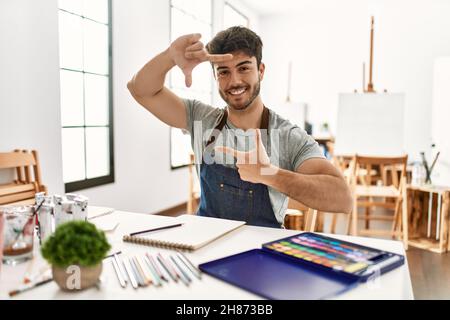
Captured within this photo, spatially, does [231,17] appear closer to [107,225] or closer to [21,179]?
[21,179]

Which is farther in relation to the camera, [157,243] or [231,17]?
[231,17]

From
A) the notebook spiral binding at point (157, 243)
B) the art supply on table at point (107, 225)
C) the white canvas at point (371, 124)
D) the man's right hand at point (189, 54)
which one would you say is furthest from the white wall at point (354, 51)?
the notebook spiral binding at point (157, 243)

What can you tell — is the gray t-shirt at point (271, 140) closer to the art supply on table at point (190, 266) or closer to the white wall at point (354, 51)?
the art supply on table at point (190, 266)

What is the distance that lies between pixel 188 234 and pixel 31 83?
6.82 ft

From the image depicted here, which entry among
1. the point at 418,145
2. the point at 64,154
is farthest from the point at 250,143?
the point at 418,145

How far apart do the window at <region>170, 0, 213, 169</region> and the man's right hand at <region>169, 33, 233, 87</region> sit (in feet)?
10.5

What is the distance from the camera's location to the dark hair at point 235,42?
5.35ft

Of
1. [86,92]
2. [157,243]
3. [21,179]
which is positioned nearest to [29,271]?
[157,243]

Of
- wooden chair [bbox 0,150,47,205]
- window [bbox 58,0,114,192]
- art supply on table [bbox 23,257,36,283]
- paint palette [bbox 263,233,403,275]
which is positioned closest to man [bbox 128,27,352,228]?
paint palette [bbox 263,233,403,275]

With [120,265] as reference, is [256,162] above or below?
above

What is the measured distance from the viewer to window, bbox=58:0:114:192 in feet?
10.6

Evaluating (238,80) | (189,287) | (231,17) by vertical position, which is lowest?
(189,287)

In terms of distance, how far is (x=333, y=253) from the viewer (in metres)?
0.96
